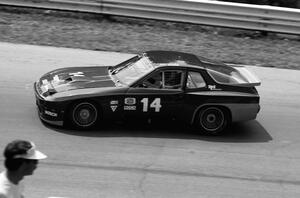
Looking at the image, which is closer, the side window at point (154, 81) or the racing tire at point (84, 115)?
the racing tire at point (84, 115)

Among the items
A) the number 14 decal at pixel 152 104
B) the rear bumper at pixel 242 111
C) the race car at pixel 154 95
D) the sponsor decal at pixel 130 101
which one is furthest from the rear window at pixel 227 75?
the sponsor decal at pixel 130 101

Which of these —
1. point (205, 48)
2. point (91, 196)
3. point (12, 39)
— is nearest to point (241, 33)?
point (205, 48)

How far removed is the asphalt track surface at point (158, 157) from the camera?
804 cm

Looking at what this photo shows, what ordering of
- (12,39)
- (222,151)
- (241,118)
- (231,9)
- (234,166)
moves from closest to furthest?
(234,166)
(222,151)
(241,118)
(12,39)
(231,9)

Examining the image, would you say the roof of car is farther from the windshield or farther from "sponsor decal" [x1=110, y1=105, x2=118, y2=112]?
"sponsor decal" [x1=110, y1=105, x2=118, y2=112]

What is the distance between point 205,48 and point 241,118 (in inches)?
225

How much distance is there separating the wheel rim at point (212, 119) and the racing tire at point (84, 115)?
1850 mm

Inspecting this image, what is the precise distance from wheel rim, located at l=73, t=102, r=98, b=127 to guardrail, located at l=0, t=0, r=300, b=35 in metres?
7.68

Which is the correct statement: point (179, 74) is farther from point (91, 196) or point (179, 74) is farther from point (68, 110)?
→ point (91, 196)

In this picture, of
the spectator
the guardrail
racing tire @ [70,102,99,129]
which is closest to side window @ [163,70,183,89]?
racing tire @ [70,102,99,129]

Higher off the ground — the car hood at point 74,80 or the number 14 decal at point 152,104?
the car hood at point 74,80

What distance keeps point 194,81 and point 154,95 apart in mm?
765

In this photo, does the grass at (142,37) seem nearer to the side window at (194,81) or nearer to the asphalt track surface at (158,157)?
the asphalt track surface at (158,157)

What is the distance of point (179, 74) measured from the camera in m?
10.4
